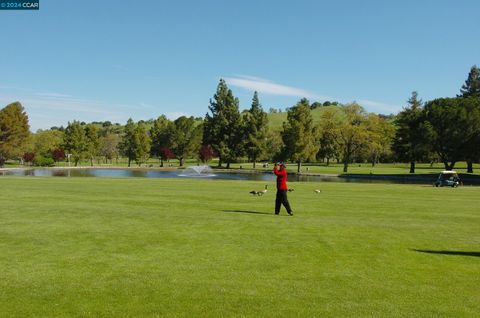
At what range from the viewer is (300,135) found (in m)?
97.6

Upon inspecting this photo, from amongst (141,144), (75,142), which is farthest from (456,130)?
(75,142)

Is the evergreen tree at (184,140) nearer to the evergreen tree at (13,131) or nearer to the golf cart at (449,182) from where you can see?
the evergreen tree at (13,131)

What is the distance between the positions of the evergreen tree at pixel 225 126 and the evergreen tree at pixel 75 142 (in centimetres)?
3772

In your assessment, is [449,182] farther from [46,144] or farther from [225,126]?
[46,144]

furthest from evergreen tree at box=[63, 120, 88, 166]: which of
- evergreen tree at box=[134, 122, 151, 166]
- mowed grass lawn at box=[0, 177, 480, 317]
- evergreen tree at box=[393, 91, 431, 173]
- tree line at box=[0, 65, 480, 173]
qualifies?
mowed grass lawn at box=[0, 177, 480, 317]

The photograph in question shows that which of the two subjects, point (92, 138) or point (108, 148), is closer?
point (92, 138)

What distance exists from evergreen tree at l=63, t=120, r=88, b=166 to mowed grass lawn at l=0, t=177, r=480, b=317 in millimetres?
110602

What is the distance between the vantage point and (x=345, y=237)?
14.6m

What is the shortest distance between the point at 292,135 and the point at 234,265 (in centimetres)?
8903

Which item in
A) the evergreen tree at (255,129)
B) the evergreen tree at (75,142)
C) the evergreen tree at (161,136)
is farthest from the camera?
the evergreen tree at (161,136)

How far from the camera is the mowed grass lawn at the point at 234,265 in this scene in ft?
26.8

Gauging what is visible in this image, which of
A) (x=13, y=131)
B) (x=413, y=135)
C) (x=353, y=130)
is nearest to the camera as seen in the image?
(x=413, y=135)

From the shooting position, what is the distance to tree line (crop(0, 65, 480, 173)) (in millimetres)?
84750

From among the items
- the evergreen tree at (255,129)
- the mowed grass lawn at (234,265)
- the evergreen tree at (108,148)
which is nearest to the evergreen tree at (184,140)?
the evergreen tree at (255,129)
